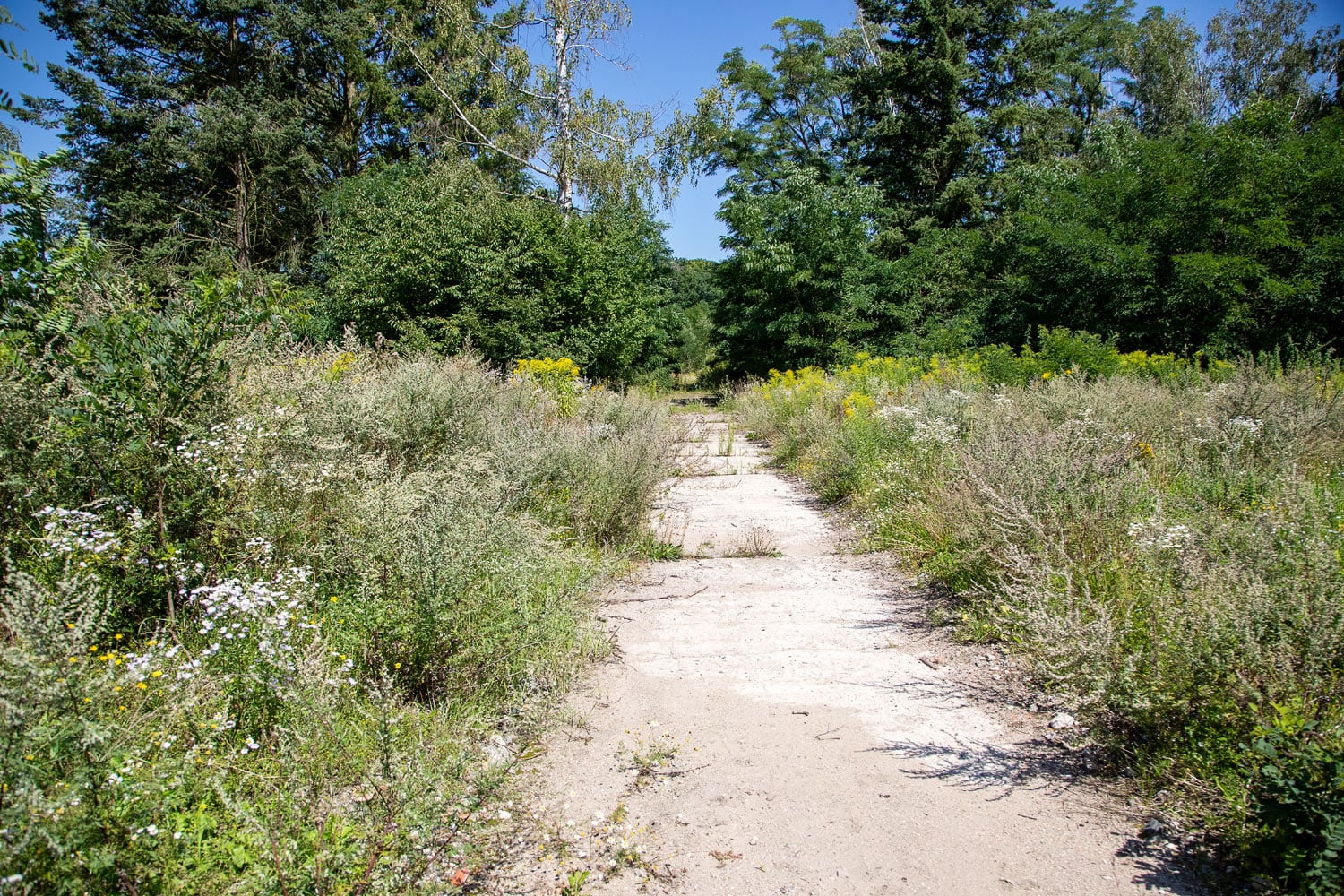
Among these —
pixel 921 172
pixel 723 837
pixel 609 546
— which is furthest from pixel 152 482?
pixel 921 172

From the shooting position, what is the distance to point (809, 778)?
8.66ft

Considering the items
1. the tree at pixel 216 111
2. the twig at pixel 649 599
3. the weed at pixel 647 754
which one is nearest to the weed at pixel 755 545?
the twig at pixel 649 599

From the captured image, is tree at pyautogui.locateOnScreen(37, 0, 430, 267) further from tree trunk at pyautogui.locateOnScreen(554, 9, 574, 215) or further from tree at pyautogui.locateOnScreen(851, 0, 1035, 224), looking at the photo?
tree at pyautogui.locateOnScreen(851, 0, 1035, 224)

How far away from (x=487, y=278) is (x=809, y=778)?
1500 centimetres

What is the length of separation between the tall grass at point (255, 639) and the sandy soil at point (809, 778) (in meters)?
0.38

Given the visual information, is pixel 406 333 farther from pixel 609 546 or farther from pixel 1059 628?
pixel 1059 628

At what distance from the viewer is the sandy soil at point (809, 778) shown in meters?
2.13

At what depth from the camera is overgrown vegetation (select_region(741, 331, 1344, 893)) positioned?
2.10 metres

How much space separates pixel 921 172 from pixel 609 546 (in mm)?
26744

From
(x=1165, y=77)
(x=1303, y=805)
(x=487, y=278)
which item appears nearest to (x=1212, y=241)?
(x=487, y=278)

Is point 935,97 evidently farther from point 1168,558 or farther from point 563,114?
point 1168,558

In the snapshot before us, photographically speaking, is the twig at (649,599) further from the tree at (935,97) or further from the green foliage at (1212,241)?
the tree at (935,97)

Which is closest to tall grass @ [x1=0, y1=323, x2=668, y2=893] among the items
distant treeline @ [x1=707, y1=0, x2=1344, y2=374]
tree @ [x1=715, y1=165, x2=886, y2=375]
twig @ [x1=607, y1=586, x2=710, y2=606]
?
twig @ [x1=607, y1=586, x2=710, y2=606]

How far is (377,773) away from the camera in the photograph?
2139 millimetres
